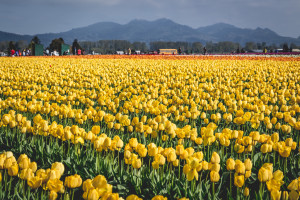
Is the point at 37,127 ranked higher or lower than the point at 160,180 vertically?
higher

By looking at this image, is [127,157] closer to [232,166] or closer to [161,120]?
[232,166]

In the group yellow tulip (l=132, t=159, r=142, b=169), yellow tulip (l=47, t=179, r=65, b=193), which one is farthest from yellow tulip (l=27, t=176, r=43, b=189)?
yellow tulip (l=132, t=159, r=142, b=169)

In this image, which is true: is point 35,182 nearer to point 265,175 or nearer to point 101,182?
point 101,182

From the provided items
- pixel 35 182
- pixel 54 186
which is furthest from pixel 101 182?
pixel 35 182

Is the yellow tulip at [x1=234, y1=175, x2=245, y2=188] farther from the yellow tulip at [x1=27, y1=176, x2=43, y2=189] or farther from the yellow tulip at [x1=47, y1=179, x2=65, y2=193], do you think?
the yellow tulip at [x1=27, y1=176, x2=43, y2=189]

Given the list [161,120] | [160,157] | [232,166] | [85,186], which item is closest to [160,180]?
[160,157]

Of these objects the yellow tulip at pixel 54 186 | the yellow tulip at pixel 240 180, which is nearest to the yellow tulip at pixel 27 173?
the yellow tulip at pixel 54 186

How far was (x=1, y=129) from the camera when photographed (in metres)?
4.52

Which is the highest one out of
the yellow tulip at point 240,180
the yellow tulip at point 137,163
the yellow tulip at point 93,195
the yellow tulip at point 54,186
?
the yellow tulip at point 93,195

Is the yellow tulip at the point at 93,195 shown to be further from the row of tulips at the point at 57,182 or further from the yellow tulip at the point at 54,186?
the yellow tulip at the point at 54,186

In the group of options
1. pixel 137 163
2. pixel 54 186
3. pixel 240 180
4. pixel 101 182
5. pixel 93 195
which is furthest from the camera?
pixel 137 163

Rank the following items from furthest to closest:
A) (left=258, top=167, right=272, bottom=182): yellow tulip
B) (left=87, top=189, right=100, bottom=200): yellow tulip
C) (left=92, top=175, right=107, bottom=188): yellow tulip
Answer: (left=258, top=167, right=272, bottom=182): yellow tulip, (left=92, top=175, right=107, bottom=188): yellow tulip, (left=87, top=189, right=100, bottom=200): yellow tulip

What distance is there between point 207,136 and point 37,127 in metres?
2.13

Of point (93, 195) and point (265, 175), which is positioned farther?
point (265, 175)
